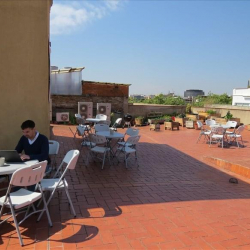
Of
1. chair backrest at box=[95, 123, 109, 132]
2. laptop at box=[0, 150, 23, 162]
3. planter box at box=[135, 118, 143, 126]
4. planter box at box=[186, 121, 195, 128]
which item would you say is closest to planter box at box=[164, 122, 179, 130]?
planter box at box=[186, 121, 195, 128]

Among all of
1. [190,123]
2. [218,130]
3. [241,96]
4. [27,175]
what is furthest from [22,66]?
[241,96]

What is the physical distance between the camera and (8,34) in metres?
3.88

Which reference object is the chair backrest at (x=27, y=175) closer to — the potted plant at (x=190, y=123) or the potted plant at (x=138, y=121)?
the potted plant at (x=138, y=121)

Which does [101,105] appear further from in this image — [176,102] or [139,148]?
[176,102]

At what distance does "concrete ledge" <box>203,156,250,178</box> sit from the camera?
5255mm

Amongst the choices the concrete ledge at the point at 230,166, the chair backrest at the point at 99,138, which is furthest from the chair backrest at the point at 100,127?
the concrete ledge at the point at 230,166

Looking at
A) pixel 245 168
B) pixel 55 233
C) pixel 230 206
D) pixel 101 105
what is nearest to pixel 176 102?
pixel 101 105

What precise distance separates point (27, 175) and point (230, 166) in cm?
478

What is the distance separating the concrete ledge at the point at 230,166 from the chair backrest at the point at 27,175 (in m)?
4.43

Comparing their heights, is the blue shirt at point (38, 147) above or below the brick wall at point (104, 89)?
below

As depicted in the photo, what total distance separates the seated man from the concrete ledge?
13.7 feet

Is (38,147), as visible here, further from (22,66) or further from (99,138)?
(99,138)

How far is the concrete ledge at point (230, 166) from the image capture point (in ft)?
17.2

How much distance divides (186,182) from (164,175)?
513 millimetres
